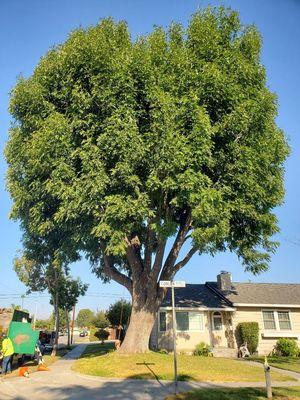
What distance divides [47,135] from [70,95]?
2.74 meters

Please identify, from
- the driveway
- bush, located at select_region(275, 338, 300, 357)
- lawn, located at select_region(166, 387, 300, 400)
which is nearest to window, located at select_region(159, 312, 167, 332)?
Result: bush, located at select_region(275, 338, 300, 357)

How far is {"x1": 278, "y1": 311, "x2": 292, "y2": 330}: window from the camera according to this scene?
29531 mm

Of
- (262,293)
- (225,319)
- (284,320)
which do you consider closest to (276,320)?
(284,320)

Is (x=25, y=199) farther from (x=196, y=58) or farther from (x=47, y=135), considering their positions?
(x=196, y=58)

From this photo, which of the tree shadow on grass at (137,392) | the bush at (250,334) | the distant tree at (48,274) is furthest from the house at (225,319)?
the tree shadow on grass at (137,392)

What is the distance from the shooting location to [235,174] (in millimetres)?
17359

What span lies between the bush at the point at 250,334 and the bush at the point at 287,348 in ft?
5.69

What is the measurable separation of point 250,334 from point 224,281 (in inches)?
244

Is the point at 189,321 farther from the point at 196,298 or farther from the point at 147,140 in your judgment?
the point at 147,140

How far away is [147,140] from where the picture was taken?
53.8 feet

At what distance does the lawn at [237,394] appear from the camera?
410 inches

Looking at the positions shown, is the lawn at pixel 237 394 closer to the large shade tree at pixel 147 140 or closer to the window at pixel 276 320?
the large shade tree at pixel 147 140

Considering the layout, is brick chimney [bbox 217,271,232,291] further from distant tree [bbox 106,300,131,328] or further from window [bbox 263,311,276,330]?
distant tree [bbox 106,300,131,328]

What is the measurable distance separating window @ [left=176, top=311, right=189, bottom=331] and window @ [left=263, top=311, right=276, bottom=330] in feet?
21.6
